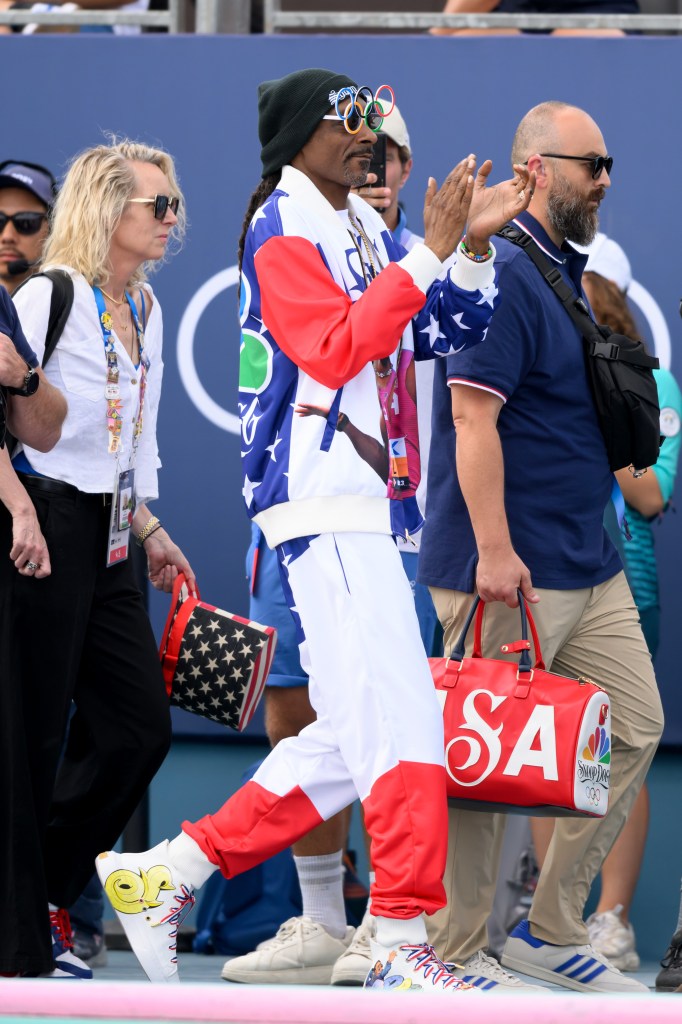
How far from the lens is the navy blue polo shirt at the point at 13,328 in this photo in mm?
3773

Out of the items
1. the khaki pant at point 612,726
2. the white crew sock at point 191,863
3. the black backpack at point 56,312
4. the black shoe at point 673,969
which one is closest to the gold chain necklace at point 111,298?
the black backpack at point 56,312

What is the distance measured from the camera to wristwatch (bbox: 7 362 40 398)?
12.4 ft

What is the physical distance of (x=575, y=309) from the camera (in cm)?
423

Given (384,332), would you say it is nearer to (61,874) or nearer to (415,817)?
(415,817)

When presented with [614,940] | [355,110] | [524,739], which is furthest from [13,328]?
[614,940]

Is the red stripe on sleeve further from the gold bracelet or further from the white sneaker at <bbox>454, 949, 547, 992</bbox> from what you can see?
the white sneaker at <bbox>454, 949, 547, 992</bbox>

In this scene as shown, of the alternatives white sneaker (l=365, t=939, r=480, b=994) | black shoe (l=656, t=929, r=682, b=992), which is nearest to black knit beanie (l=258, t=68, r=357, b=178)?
white sneaker (l=365, t=939, r=480, b=994)

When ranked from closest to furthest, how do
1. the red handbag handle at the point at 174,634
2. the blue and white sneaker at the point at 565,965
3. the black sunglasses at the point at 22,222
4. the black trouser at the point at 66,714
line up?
the black trouser at the point at 66,714
the blue and white sneaker at the point at 565,965
the red handbag handle at the point at 174,634
the black sunglasses at the point at 22,222

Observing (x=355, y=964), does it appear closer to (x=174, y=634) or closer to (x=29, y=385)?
(x=174, y=634)

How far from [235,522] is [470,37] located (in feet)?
5.76

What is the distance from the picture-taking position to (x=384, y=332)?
342 centimetres

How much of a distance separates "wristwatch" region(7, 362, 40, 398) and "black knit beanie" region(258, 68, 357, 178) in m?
0.69

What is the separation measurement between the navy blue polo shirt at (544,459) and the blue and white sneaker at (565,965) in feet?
2.92

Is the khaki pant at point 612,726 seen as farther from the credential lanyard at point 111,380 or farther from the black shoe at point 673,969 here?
the credential lanyard at point 111,380
